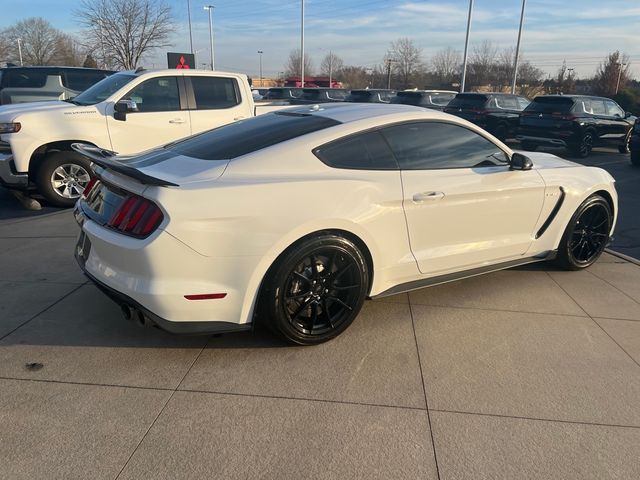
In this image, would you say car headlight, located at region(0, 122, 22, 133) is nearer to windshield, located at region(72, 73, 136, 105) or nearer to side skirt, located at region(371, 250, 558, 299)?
windshield, located at region(72, 73, 136, 105)

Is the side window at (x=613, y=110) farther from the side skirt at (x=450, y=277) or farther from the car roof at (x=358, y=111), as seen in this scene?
the car roof at (x=358, y=111)

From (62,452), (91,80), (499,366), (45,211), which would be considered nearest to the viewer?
(62,452)

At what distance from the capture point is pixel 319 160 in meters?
3.33

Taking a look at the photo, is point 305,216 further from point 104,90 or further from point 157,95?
point 104,90

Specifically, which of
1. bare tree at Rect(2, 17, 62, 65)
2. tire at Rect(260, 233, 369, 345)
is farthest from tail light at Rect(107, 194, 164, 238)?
bare tree at Rect(2, 17, 62, 65)

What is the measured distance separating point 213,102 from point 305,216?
5.54 m

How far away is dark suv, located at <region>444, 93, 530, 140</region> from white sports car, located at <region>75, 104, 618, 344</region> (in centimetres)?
1295

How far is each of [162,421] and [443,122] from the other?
9.31 feet

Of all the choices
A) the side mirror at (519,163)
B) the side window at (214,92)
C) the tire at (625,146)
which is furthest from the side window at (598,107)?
the side mirror at (519,163)

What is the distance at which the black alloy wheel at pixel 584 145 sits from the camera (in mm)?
14422

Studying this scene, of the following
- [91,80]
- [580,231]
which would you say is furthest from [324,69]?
[580,231]

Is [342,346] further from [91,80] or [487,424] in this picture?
[91,80]

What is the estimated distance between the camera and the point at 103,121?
23.1 feet

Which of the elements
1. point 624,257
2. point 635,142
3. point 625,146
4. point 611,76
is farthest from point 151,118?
point 611,76
